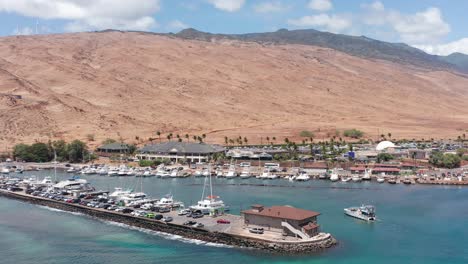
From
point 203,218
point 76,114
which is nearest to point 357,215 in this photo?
point 203,218

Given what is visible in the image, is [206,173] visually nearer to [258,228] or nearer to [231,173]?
[231,173]

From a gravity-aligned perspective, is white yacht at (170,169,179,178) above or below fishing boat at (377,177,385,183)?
above

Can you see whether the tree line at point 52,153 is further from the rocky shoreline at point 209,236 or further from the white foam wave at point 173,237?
the white foam wave at point 173,237

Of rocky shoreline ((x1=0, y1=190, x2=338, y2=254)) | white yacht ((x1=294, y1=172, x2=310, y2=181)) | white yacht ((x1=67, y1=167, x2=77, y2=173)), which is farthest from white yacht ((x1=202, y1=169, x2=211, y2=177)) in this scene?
rocky shoreline ((x1=0, y1=190, x2=338, y2=254))

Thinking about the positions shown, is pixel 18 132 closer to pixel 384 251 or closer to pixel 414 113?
pixel 384 251

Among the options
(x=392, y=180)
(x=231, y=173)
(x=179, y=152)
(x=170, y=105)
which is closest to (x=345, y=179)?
(x=392, y=180)

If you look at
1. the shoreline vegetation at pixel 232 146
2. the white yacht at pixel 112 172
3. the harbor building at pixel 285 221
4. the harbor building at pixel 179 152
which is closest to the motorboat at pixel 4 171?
the shoreline vegetation at pixel 232 146

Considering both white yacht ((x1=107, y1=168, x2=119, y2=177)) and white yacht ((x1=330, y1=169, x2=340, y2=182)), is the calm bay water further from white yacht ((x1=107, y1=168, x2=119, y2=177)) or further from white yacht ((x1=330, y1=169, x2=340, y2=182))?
white yacht ((x1=107, y1=168, x2=119, y2=177))
